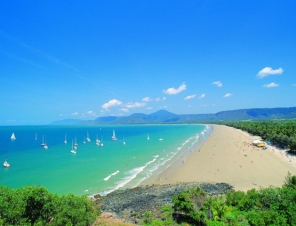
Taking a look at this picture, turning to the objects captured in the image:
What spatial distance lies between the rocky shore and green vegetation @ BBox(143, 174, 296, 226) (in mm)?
1959

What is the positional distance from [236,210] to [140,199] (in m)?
12.1

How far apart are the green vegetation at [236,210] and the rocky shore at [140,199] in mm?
1959

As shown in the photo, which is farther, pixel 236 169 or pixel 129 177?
pixel 236 169

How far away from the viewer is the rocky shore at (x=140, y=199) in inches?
904

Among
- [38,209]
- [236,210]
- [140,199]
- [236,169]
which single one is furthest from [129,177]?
[38,209]

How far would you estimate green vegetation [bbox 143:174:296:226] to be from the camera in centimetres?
1525

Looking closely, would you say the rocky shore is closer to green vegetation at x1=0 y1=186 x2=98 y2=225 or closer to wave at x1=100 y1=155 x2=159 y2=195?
wave at x1=100 y1=155 x2=159 y2=195

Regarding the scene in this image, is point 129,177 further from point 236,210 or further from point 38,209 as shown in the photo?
point 38,209

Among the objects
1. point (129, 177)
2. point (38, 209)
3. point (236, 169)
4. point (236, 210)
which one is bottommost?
point (236, 169)

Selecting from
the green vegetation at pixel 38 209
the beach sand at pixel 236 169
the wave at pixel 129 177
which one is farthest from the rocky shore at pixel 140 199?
the green vegetation at pixel 38 209

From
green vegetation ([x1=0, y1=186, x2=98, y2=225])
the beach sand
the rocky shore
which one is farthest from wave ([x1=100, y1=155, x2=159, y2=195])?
green vegetation ([x1=0, y1=186, x2=98, y2=225])

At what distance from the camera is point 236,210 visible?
19.0 m

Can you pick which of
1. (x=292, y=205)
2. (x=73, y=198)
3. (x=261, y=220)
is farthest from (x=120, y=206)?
(x=292, y=205)

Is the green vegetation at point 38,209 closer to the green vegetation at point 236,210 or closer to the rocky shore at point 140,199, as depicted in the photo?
the green vegetation at point 236,210
